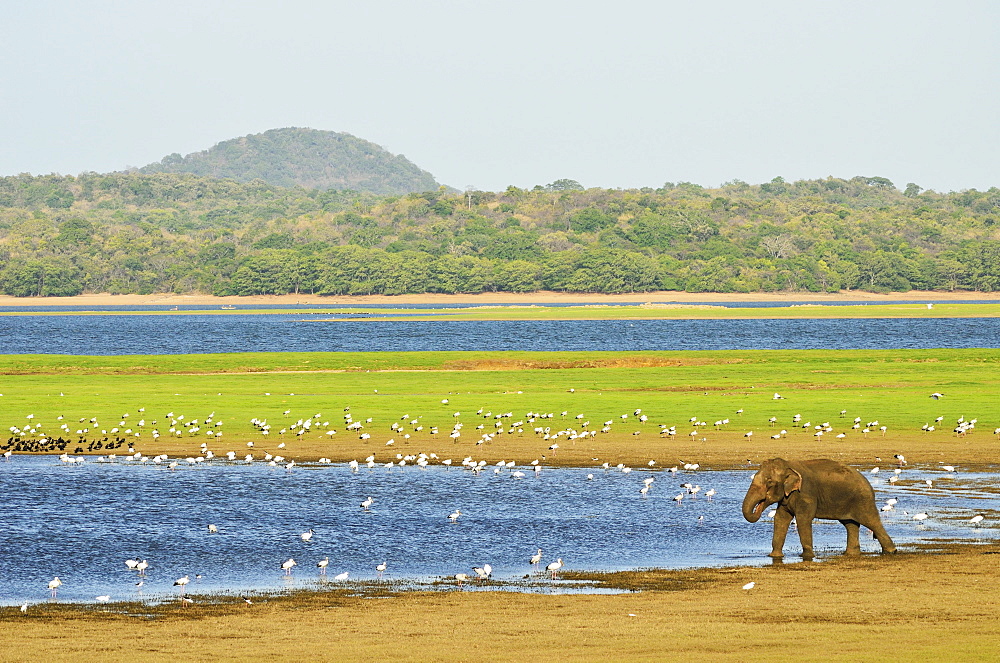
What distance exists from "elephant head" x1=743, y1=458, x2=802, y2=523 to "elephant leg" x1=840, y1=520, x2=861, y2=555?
1.24 m

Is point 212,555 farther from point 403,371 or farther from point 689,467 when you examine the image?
point 403,371

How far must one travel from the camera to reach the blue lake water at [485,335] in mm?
93062

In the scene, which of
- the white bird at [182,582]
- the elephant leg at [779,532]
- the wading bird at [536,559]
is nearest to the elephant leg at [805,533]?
the elephant leg at [779,532]

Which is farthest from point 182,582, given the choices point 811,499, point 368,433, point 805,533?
point 368,433

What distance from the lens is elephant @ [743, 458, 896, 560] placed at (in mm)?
23453

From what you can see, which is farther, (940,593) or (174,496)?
(174,496)

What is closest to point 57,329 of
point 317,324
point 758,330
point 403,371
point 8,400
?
point 317,324

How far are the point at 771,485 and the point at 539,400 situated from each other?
28.0m

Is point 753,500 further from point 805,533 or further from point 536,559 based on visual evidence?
point 536,559

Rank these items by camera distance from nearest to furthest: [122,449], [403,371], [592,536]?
[592,536] < [122,449] < [403,371]

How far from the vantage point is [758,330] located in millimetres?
120062

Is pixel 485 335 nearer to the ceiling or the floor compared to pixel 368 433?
nearer to the floor

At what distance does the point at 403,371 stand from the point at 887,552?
151 ft

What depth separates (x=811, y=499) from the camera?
23531mm
